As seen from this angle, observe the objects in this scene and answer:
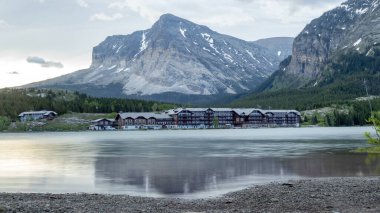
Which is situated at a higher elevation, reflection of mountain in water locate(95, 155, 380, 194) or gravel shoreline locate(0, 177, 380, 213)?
gravel shoreline locate(0, 177, 380, 213)

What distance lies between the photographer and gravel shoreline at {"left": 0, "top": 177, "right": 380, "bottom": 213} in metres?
33.3

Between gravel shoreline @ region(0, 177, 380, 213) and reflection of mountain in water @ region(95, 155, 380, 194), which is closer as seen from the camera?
gravel shoreline @ region(0, 177, 380, 213)

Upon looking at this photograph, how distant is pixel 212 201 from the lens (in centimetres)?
3809

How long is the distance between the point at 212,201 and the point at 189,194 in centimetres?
510

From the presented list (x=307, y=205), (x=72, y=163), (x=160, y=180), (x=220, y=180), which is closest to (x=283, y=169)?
(x=220, y=180)

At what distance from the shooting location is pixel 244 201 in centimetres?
3716

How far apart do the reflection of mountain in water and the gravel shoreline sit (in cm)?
674

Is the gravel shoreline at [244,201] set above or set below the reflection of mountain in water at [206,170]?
above

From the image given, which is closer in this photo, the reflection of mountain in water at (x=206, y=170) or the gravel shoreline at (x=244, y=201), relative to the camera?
the gravel shoreline at (x=244, y=201)

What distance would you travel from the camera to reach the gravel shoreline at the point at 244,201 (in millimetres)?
33344

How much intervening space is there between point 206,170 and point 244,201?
25970mm

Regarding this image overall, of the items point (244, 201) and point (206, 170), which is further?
point (206, 170)

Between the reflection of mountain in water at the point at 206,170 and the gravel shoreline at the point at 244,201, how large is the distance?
22.1 feet

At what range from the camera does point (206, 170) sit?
63.0 meters
